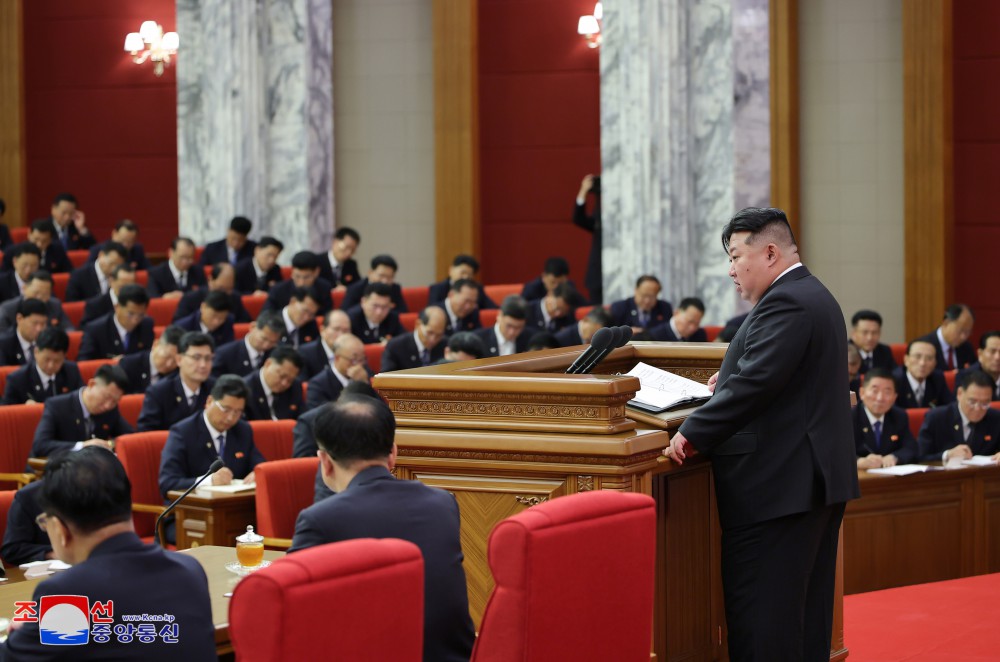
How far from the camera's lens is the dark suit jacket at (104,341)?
7.52 metres

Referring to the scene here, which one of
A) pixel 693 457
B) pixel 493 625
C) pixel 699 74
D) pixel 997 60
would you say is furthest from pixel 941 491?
pixel 997 60

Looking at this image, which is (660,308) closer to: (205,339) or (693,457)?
(205,339)

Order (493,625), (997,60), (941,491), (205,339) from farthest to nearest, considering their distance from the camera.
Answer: (997,60)
(205,339)
(941,491)
(493,625)

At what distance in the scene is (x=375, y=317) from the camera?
787cm

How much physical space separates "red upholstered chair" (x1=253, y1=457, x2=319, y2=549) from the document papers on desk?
5.38ft

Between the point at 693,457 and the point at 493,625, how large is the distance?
837 millimetres

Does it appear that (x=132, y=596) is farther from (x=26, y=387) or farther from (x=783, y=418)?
(x=26, y=387)

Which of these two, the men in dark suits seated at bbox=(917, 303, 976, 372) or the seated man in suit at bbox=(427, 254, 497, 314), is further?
the seated man in suit at bbox=(427, 254, 497, 314)

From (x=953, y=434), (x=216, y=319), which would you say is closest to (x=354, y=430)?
(x=953, y=434)

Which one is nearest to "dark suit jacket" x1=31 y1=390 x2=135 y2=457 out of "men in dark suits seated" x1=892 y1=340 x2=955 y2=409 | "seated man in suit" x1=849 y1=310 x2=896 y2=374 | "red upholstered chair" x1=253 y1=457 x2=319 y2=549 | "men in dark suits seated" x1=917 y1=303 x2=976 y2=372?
"red upholstered chair" x1=253 y1=457 x2=319 y2=549

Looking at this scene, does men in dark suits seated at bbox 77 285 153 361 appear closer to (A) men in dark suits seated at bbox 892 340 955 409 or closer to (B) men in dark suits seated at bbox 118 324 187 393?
(B) men in dark suits seated at bbox 118 324 187 393

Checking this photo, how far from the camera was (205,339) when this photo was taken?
6.18m

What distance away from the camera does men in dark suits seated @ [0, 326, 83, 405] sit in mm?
6391

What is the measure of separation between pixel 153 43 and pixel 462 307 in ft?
16.7
